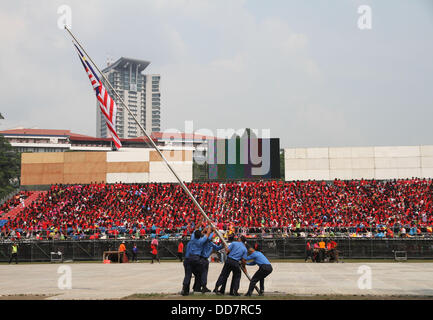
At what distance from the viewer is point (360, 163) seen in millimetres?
49969

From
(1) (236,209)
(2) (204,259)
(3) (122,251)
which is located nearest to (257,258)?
(2) (204,259)

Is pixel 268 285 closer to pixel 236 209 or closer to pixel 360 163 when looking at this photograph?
pixel 236 209

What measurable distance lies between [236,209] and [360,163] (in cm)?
1530

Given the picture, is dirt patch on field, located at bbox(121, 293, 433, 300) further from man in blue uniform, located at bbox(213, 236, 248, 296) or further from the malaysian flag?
the malaysian flag

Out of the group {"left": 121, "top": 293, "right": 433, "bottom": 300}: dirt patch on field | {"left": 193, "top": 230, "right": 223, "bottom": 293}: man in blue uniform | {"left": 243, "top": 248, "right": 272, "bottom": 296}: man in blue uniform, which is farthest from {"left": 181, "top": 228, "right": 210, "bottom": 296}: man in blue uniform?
{"left": 243, "top": 248, "right": 272, "bottom": 296}: man in blue uniform

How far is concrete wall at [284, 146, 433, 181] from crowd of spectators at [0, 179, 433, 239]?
9.28ft

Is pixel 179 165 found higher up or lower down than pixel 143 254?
higher up

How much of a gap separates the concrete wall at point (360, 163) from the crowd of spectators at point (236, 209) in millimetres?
Result: 2828

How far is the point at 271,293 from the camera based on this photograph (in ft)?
46.0

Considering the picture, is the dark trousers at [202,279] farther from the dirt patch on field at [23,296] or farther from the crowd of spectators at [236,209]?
the crowd of spectators at [236,209]

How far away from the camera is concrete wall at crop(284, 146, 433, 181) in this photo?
49.3 m
